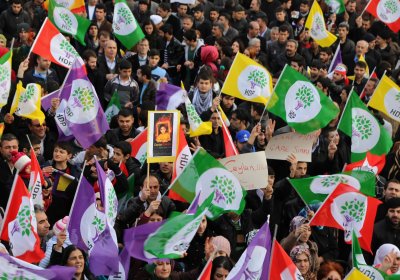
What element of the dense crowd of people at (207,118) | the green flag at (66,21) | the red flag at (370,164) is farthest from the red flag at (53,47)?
the red flag at (370,164)

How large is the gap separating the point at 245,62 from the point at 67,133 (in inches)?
103

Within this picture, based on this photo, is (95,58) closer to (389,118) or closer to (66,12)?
(66,12)

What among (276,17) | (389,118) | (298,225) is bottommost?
(276,17)

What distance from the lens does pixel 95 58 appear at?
1717cm

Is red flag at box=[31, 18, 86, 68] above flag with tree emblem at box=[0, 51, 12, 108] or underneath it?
underneath

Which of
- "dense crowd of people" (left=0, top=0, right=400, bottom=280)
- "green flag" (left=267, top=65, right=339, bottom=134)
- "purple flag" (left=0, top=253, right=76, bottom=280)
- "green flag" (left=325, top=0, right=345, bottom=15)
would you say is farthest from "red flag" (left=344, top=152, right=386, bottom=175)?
"green flag" (left=325, top=0, right=345, bottom=15)

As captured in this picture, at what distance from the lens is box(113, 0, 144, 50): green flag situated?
17938 millimetres

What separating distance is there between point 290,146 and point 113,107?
7.44 feet

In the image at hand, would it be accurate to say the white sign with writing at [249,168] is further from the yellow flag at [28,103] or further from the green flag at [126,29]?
the green flag at [126,29]

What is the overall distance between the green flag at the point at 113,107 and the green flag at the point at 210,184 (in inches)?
120

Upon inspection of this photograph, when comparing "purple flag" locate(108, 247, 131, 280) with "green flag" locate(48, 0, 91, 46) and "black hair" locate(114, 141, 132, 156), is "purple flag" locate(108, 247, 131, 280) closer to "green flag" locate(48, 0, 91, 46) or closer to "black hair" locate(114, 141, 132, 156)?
"black hair" locate(114, 141, 132, 156)

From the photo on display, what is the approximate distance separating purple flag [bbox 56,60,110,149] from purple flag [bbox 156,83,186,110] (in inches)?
47.4

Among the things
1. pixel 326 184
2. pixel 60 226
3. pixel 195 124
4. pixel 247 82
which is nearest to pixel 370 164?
pixel 326 184

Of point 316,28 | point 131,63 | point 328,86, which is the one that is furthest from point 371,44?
point 131,63
